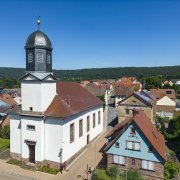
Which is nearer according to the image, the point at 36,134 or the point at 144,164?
the point at 144,164

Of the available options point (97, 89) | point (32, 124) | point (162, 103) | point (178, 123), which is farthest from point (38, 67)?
point (97, 89)

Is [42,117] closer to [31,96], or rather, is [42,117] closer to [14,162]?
[31,96]

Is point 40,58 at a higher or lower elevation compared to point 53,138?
higher

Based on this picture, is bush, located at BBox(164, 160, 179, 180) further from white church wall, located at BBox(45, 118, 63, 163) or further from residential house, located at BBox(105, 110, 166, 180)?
white church wall, located at BBox(45, 118, 63, 163)

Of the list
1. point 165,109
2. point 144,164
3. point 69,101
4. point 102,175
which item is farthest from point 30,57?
point 165,109

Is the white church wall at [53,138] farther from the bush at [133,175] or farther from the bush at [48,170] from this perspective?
the bush at [133,175]
